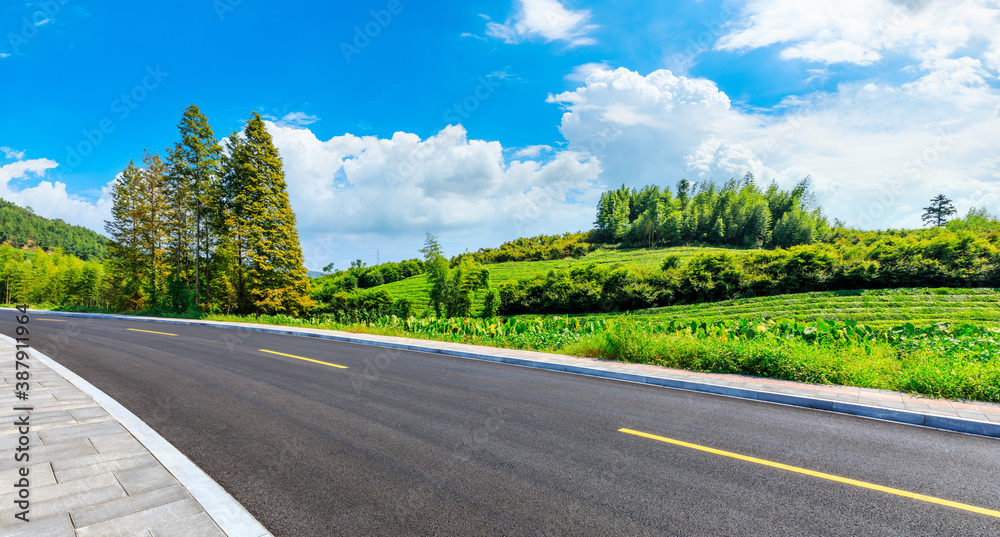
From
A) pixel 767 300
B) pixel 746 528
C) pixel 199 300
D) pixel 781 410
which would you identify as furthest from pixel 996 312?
pixel 199 300

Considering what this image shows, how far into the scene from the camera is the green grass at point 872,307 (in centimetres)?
2811

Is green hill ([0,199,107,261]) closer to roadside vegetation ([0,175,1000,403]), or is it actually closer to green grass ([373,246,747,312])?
roadside vegetation ([0,175,1000,403])

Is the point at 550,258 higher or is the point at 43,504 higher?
the point at 550,258

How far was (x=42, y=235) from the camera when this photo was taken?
133m

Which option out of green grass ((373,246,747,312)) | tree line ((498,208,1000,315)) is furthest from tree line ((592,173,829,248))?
tree line ((498,208,1000,315))

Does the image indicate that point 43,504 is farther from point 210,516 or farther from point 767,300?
point 767,300

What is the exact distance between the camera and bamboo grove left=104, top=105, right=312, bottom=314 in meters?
27.9

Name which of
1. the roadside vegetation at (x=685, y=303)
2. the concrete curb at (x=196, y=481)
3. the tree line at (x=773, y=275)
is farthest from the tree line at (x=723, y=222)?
the concrete curb at (x=196, y=481)

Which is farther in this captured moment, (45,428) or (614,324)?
(614,324)

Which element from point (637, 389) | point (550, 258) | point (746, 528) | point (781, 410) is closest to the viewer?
point (746, 528)

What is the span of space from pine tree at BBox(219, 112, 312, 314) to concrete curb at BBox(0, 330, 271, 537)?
2439 cm

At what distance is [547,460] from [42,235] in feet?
645

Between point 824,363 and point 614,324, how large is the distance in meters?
4.87

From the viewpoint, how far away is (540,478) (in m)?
3.77
